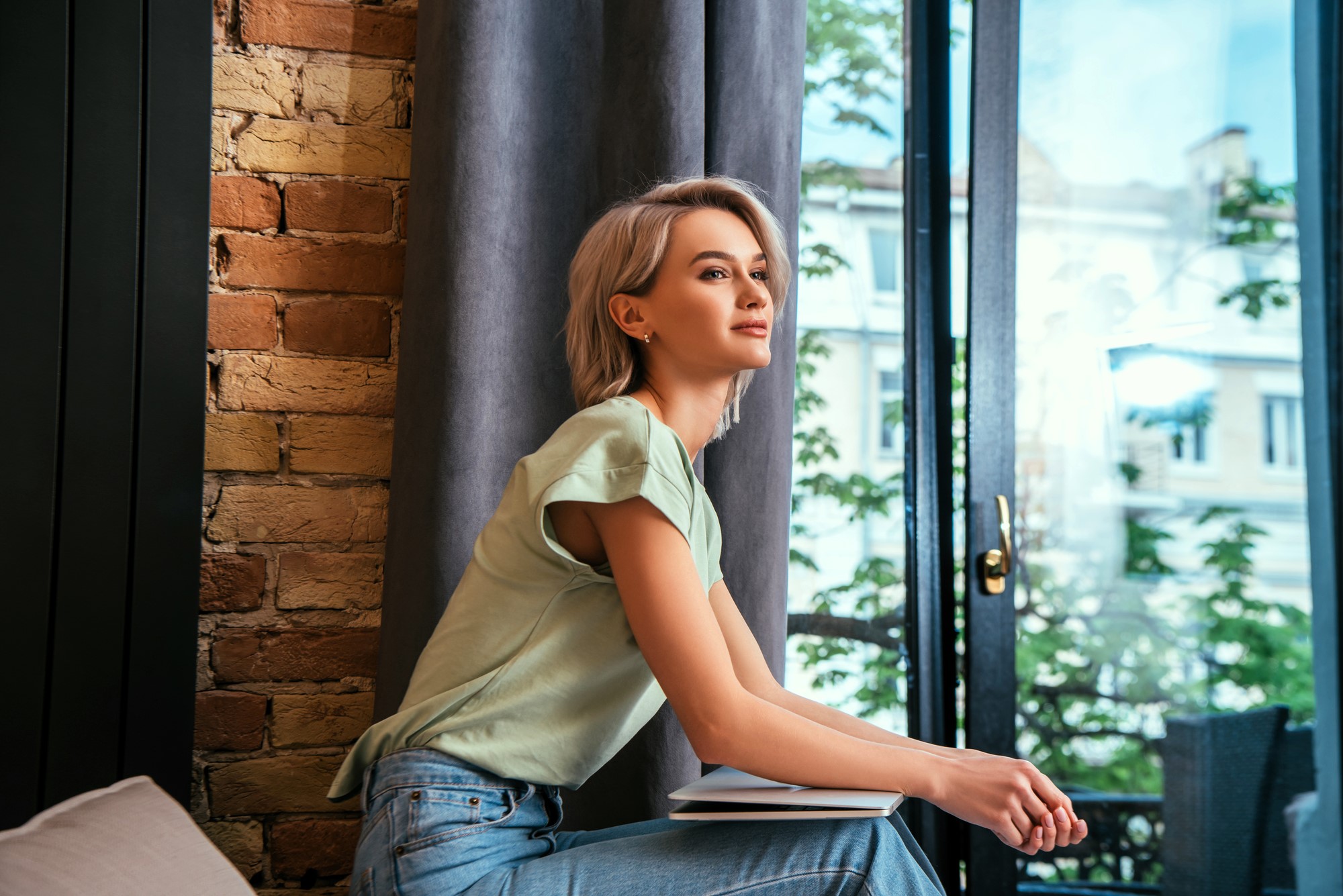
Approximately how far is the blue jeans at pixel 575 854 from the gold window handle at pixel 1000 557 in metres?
0.82

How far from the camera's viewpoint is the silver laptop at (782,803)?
0.90 m

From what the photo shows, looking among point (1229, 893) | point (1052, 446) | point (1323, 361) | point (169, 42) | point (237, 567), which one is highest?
point (169, 42)

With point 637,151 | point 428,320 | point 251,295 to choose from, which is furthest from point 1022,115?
point 251,295

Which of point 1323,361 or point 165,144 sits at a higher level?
point 165,144

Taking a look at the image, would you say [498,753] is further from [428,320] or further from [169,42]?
[169,42]

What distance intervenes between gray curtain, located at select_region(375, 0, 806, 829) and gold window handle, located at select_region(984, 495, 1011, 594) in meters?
0.44

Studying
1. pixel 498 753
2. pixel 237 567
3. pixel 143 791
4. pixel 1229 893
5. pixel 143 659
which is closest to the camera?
pixel 143 791

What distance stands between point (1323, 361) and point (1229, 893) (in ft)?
3.21

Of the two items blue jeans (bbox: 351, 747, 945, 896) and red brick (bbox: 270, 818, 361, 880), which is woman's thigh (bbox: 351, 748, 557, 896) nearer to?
blue jeans (bbox: 351, 747, 945, 896)

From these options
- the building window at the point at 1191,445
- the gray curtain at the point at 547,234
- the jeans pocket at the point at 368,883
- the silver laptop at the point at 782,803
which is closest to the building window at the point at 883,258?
the gray curtain at the point at 547,234

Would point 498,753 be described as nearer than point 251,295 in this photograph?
Yes

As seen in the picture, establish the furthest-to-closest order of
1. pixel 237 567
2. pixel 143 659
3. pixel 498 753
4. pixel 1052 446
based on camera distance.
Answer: pixel 1052 446 < pixel 237 567 < pixel 143 659 < pixel 498 753

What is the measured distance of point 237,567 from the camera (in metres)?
1.43

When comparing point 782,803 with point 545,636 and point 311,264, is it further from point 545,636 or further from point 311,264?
point 311,264
